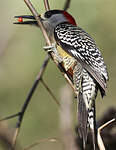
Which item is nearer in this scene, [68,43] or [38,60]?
[68,43]

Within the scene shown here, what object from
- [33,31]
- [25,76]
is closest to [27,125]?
[25,76]

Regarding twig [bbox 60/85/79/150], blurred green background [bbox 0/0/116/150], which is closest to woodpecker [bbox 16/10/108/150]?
twig [bbox 60/85/79/150]

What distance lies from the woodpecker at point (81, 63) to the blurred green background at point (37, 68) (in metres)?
1.65

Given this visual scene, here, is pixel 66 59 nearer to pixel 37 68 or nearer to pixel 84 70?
pixel 84 70

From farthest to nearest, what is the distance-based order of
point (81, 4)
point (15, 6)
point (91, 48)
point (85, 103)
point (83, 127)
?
point (81, 4) < point (15, 6) < point (91, 48) < point (85, 103) < point (83, 127)

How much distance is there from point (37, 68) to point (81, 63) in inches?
111

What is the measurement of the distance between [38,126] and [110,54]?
5.67 ft

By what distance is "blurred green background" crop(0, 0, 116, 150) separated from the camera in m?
6.29

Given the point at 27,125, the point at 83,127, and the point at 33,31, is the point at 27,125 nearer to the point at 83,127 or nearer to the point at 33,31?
the point at 33,31

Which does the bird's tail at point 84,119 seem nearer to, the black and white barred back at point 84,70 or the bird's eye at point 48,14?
the black and white barred back at point 84,70

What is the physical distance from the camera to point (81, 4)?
6227mm

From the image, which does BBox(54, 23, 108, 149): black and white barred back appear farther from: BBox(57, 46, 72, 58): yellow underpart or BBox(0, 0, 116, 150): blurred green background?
BBox(0, 0, 116, 150): blurred green background

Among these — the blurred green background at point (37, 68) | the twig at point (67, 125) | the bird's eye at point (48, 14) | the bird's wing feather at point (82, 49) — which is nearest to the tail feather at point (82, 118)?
the bird's wing feather at point (82, 49)

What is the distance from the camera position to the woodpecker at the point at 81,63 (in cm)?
352
